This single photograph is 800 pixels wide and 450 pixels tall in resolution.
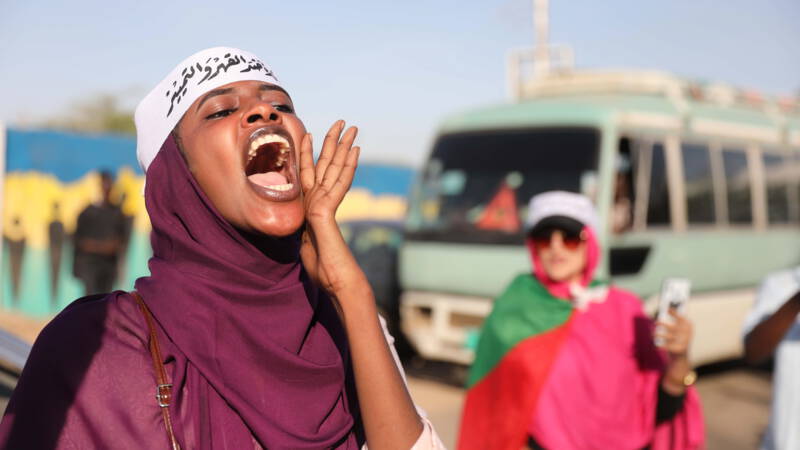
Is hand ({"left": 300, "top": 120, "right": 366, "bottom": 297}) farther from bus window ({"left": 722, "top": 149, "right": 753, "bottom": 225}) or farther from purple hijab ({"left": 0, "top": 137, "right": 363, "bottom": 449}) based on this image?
bus window ({"left": 722, "top": 149, "right": 753, "bottom": 225})

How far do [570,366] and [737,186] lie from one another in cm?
691

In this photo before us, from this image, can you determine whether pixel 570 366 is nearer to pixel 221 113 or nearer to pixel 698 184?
pixel 221 113

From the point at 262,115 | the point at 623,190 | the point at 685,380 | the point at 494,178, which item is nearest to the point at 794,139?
the point at 623,190

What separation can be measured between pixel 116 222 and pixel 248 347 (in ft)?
26.8

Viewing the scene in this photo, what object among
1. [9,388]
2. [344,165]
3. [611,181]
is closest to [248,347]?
[344,165]

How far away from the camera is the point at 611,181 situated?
7.63 m

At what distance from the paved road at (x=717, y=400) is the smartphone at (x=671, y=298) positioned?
4060 mm

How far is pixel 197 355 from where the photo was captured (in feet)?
5.33

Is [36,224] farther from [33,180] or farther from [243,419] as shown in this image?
[243,419]

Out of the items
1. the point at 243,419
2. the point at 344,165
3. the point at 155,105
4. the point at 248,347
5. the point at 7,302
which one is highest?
the point at 155,105

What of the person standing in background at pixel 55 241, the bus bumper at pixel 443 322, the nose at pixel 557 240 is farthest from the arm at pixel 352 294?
the person standing in background at pixel 55 241

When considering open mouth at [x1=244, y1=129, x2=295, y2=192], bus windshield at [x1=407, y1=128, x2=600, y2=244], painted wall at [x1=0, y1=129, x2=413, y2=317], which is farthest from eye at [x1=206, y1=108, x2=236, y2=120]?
painted wall at [x1=0, y1=129, x2=413, y2=317]

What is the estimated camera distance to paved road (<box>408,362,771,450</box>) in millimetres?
7221

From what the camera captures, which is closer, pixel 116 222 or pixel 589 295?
pixel 589 295
